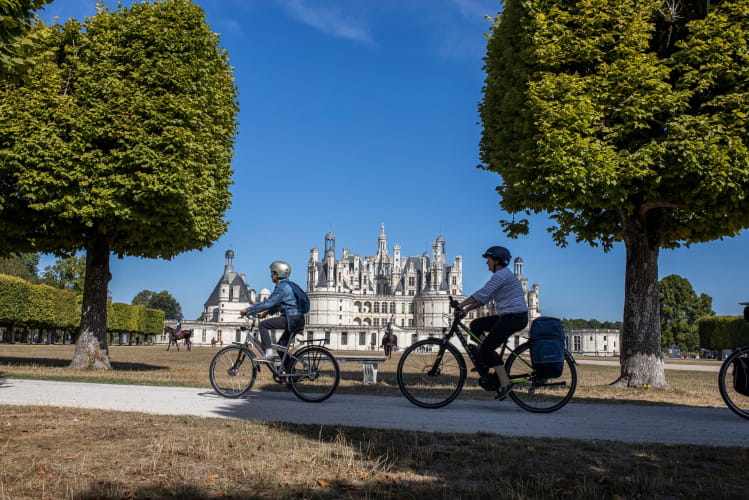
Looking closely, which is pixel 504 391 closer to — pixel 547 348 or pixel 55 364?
pixel 547 348

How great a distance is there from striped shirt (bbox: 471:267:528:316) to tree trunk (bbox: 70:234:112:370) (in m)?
10.4

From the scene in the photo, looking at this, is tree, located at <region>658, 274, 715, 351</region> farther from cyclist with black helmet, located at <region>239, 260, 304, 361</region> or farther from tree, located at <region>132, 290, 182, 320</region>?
tree, located at <region>132, 290, 182, 320</region>

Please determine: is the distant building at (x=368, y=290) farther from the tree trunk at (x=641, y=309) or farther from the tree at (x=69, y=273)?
the tree trunk at (x=641, y=309)

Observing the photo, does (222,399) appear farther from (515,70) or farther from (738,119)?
(738,119)

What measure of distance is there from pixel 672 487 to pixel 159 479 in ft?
10.3

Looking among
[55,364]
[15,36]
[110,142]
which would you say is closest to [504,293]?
[15,36]

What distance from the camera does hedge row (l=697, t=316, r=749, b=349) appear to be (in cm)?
5275

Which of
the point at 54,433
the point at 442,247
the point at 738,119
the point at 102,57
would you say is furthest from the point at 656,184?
the point at 442,247

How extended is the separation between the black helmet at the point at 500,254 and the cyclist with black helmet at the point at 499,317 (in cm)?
16

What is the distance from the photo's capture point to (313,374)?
25.1 ft

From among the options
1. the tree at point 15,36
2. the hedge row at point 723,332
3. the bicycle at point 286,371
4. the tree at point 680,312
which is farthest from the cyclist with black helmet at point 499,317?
the tree at point 680,312

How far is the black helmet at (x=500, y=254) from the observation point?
7.21m

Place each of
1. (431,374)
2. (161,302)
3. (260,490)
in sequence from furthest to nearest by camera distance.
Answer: (161,302)
(431,374)
(260,490)

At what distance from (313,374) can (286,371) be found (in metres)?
0.37
